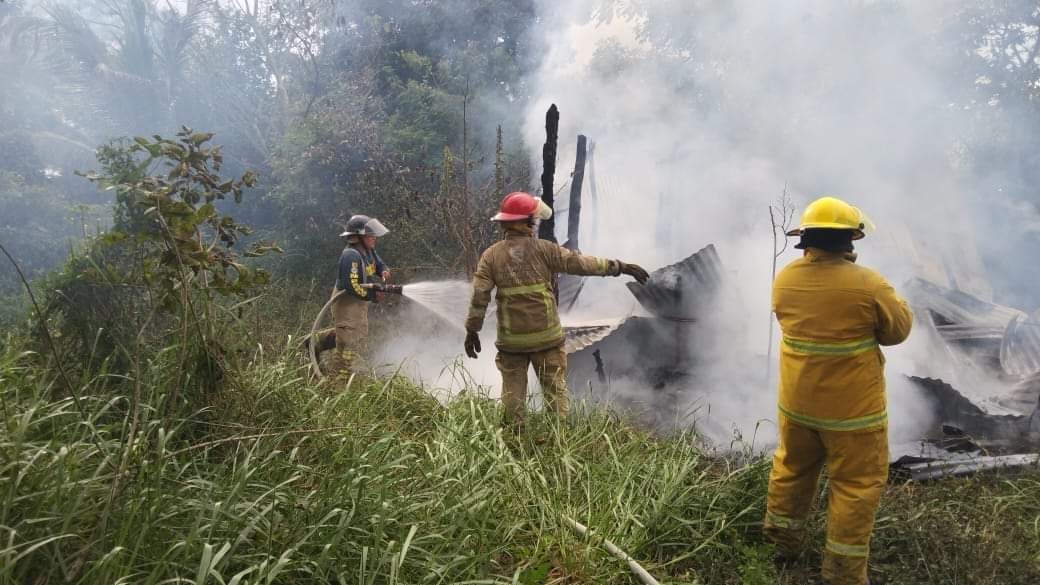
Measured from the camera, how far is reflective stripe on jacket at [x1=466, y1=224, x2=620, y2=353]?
439 centimetres

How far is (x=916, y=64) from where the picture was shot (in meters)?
10.7

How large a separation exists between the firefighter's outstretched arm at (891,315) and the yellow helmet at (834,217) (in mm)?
293

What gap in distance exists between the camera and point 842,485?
2891mm

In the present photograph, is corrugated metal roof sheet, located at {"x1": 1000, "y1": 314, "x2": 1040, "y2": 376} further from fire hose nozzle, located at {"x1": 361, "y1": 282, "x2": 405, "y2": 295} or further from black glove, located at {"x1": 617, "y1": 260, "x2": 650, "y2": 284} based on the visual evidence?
fire hose nozzle, located at {"x1": 361, "y1": 282, "x2": 405, "y2": 295}

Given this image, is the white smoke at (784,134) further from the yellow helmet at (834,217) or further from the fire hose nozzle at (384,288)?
the yellow helmet at (834,217)

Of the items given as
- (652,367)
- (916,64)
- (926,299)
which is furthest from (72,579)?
(916,64)

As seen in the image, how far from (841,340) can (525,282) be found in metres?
2.03

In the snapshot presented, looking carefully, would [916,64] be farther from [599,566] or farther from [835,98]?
[599,566]

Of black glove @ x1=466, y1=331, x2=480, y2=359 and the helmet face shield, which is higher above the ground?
the helmet face shield

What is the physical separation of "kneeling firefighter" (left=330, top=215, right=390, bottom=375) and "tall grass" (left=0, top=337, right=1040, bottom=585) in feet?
6.03

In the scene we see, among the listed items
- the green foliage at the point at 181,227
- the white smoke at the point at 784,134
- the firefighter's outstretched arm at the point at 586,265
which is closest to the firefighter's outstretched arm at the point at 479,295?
the firefighter's outstretched arm at the point at 586,265

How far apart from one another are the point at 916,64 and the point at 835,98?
1397mm

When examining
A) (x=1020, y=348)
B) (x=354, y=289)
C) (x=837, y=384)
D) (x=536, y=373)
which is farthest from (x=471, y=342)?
(x=1020, y=348)

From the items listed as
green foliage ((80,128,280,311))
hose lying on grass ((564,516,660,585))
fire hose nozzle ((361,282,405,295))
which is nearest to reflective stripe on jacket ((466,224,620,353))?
fire hose nozzle ((361,282,405,295))
